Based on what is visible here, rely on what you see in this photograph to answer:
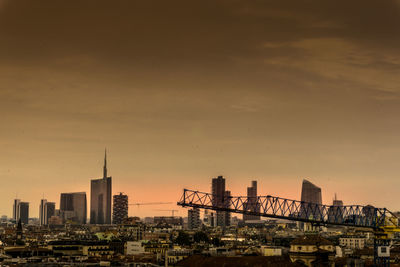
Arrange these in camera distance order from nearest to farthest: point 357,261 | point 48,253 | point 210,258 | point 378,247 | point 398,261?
point 378,247, point 210,258, point 357,261, point 398,261, point 48,253

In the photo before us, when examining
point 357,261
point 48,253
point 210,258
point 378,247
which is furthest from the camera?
point 48,253

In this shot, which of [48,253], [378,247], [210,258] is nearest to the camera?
[378,247]

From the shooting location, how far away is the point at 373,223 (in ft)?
432

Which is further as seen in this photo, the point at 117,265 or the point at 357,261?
the point at 357,261

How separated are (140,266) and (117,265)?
16.8 feet

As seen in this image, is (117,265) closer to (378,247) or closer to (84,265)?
(84,265)

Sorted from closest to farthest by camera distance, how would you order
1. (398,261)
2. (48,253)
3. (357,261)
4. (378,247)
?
1. (378,247)
2. (357,261)
3. (398,261)
4. (48,253)

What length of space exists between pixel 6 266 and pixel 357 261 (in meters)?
72.0

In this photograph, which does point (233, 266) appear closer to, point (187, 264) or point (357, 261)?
point (187, 264)

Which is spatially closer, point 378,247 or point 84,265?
point 378,247

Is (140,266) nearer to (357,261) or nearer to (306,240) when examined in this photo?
(306,240)

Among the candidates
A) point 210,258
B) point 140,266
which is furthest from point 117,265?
point 210,258

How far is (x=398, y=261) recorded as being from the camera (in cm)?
18012

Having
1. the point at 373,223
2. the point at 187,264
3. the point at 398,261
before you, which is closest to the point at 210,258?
the point at 187,264
